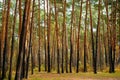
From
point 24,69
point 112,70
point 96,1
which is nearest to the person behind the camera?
point 24,69

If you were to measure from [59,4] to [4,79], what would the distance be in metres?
16.4

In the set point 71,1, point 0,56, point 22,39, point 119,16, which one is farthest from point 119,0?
point 22,39

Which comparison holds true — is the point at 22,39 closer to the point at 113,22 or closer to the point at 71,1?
the point at 113,22

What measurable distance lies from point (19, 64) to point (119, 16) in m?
20.2

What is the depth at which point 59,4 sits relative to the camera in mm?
34812

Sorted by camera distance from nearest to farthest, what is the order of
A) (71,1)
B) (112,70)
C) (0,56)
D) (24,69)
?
(24,69) → (0,56) → (112,70) → (71,1)

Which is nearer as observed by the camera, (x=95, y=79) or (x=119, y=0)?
(x=95, y=79)

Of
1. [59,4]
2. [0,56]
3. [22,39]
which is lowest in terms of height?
[0,56]

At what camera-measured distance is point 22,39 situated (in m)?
12.4

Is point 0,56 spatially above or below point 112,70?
above

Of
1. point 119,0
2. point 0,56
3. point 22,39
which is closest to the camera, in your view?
point 22,39

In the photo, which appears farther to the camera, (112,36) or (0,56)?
(112,36)

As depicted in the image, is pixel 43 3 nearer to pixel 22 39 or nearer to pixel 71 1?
pixel 71 1

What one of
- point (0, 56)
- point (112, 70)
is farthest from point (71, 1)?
point (0, 56)
